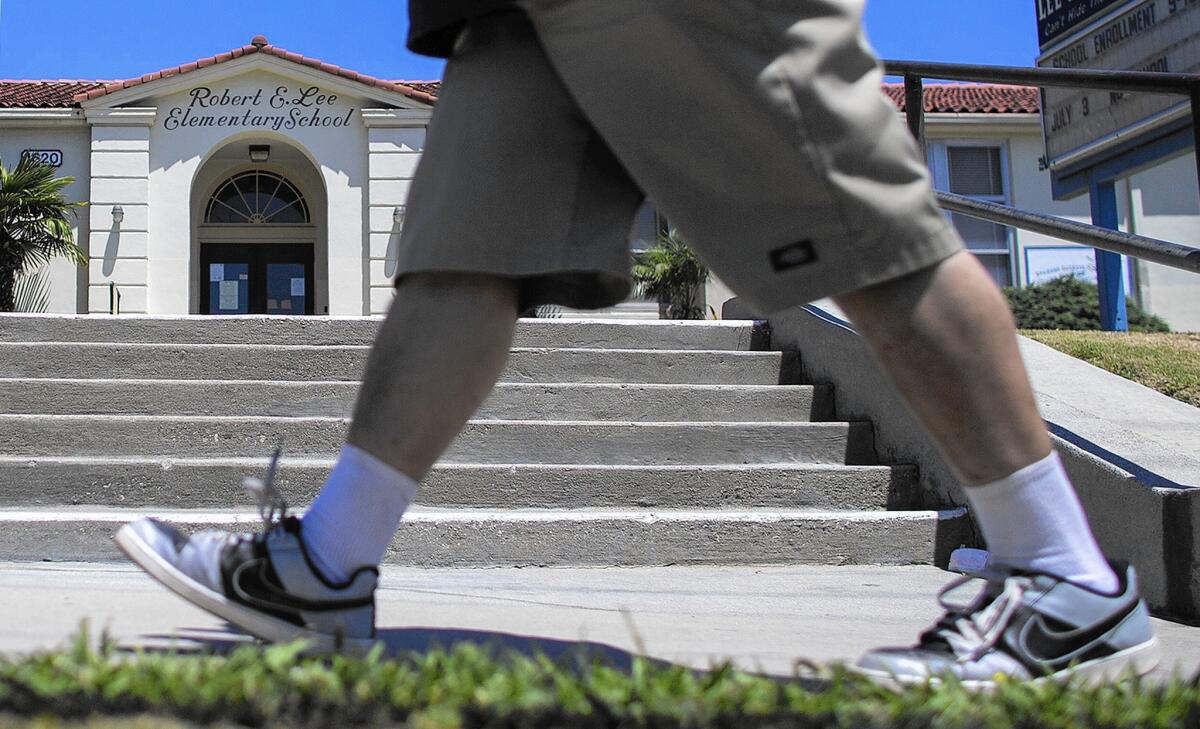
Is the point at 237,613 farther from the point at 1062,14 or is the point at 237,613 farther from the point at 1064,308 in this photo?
the point at 1064,308

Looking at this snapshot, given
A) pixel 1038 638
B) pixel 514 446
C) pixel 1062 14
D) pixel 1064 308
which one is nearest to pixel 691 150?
pixel 1038 638

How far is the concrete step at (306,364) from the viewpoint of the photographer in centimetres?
459

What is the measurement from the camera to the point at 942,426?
59.7 inches

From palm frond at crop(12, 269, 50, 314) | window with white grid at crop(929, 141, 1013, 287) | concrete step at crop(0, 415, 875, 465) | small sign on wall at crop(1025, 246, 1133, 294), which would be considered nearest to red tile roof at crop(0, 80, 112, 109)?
palm frond at crop(12, 269, 50, 314)

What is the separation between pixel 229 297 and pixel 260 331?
14.2 metres

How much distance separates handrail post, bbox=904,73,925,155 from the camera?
419 centimetres

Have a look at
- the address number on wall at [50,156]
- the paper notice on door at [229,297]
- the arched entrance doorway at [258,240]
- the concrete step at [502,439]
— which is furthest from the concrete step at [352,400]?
the paper notice on door at [229,297]

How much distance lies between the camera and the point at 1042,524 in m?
1.54

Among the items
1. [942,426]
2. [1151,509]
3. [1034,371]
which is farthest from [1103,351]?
[942,426]

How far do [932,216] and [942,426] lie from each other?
29cm

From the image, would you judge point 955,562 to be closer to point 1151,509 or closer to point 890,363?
point 1151,509

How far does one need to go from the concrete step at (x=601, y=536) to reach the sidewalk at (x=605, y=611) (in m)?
0.06

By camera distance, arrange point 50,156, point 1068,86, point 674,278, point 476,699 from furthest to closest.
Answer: point 50,156 → point 674,278 → point 1068,86 → point 476,699

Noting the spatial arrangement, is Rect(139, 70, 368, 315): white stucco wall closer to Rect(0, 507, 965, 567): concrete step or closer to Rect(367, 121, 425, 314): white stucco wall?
Rect(367, 121, 425, 314): white stucco wall
